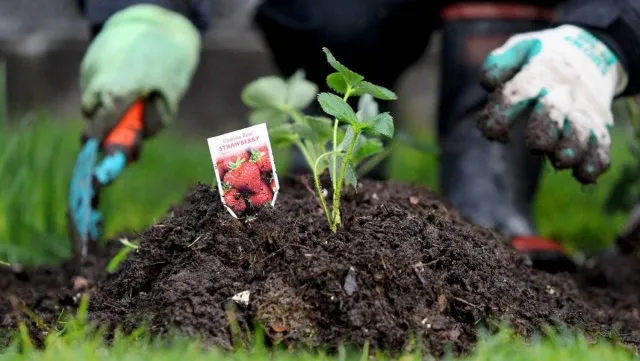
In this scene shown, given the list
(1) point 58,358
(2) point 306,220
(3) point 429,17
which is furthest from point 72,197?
(3) point 429,17

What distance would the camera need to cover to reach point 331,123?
1679mm

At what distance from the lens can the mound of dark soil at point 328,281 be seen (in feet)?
4.24

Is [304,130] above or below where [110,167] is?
above

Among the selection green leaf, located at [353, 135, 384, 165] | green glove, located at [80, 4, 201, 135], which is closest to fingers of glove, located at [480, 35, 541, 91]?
green leaf, located at [353, 135, 384, 165]

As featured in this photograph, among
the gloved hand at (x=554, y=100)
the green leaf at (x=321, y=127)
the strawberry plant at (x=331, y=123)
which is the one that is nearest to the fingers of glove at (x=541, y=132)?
the gloved hand at (x=554, y=100)

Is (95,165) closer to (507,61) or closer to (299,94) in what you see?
(299,94)

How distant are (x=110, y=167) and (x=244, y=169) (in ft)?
1.85

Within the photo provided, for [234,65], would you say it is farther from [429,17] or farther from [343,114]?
[343,114]

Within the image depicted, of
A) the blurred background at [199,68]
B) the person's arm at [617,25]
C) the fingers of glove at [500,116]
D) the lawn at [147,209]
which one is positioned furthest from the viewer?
the blurred background at [199,68]

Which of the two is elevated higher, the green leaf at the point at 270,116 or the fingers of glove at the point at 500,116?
the fingers of glove at the point at 500,116

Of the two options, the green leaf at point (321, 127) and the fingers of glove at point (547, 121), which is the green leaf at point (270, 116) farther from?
the fingers of glove at point (547, 121)

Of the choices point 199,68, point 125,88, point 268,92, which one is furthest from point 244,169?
point 199,68

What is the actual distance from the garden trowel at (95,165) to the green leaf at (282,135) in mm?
414

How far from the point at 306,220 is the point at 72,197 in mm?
706
